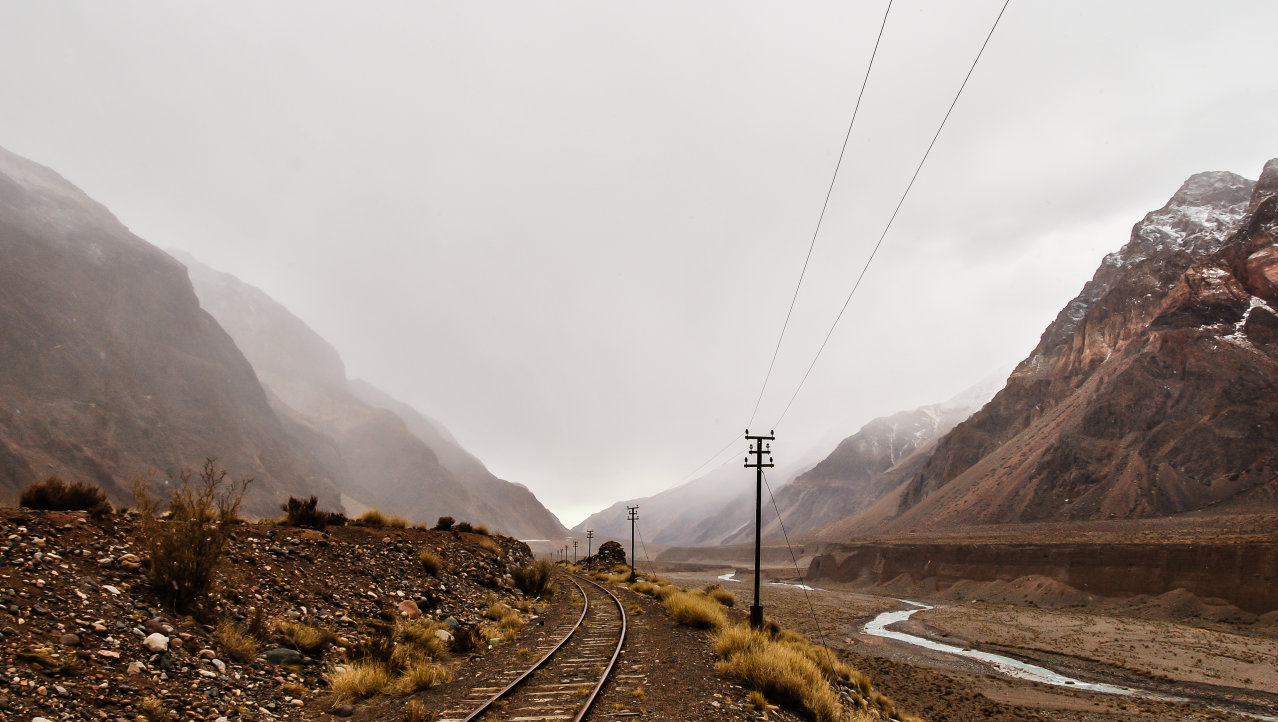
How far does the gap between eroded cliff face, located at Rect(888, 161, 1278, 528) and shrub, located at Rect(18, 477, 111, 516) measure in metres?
91.2

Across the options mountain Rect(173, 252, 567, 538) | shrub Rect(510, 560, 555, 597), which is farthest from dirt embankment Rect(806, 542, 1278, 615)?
mountain Rect(173, 252, 567, 538)

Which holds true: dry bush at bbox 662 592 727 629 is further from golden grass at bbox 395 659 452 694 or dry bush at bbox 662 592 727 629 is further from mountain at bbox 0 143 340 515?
mountain at bbox 0 143 340 515

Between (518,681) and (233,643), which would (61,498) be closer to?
(233,643)

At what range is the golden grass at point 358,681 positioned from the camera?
934 centimetres

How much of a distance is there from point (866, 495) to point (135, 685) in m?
188

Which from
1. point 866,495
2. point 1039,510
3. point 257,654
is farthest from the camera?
point 866,495

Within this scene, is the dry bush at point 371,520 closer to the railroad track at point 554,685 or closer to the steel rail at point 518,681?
the steel rail at point 518,681

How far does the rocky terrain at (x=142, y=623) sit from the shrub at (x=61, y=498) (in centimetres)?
47

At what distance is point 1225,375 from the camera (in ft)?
253

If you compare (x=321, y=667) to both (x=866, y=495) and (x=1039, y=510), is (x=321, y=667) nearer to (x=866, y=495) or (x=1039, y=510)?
(x=1039, y=510)

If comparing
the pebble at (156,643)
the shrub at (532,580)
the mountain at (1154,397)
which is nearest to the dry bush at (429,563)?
the shrub at (532,580)

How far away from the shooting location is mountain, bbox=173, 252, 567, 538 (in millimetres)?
133250

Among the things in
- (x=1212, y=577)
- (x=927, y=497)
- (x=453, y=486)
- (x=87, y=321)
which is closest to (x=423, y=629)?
(x=1212, y=577)

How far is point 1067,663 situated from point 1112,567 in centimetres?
2756
